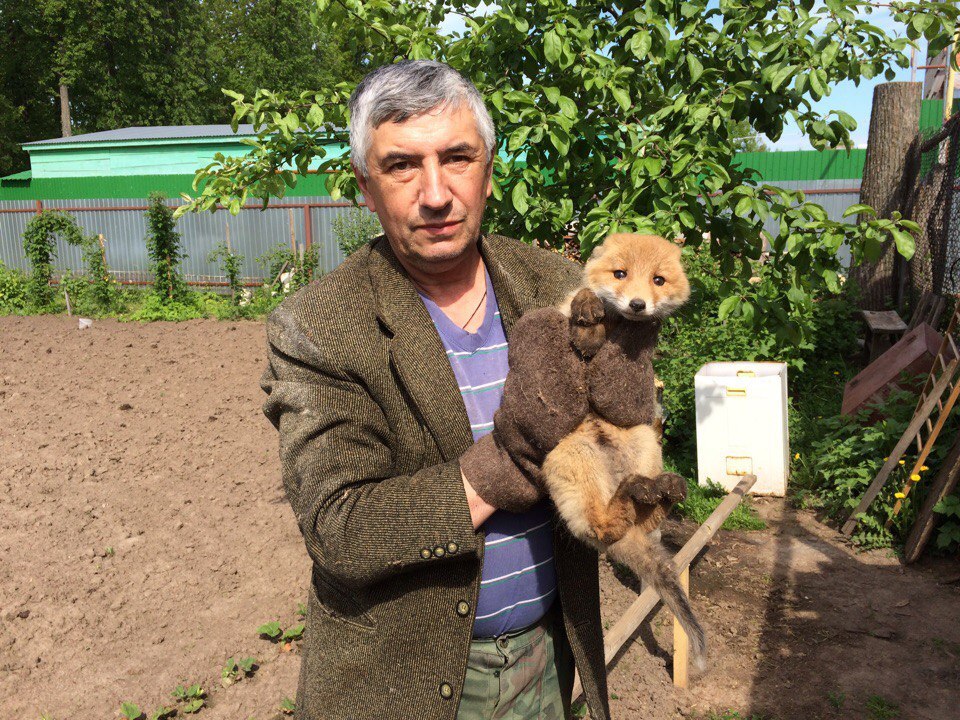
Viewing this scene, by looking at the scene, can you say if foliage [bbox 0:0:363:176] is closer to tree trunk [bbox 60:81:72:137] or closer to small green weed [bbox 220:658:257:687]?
tree trunk [bbox 60:81:72:137]

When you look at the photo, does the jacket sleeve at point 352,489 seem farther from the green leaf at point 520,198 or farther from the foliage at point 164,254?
the foliage at point 164,254

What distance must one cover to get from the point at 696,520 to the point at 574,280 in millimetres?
4612

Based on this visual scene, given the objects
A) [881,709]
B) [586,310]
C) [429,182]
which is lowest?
[881,709]

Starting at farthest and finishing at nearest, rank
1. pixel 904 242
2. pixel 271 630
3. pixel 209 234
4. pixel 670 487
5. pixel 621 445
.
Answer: pixel 209 234 < pixel 271 630 < pixel 904 242 < pixel 621 445 < pixel 670 487

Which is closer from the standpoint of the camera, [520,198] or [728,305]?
[728,305]

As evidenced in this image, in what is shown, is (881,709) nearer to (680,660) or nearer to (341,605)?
(680,660)

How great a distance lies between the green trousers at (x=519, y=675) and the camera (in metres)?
2.07

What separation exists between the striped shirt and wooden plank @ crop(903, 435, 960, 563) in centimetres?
468

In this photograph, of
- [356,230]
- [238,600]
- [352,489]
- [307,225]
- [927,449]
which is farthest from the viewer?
[307,225]

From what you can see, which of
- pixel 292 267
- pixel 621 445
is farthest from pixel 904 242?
pixel 292 267

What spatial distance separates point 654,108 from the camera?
390 centimetres

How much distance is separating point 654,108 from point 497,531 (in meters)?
2.75

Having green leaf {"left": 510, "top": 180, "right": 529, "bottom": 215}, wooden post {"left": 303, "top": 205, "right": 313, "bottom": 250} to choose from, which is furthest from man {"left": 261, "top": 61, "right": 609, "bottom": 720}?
wooden post {"left": 303, "top": 205, "right": 313, "bottom": 250}

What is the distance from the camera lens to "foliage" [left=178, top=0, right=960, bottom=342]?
10.9 ft
